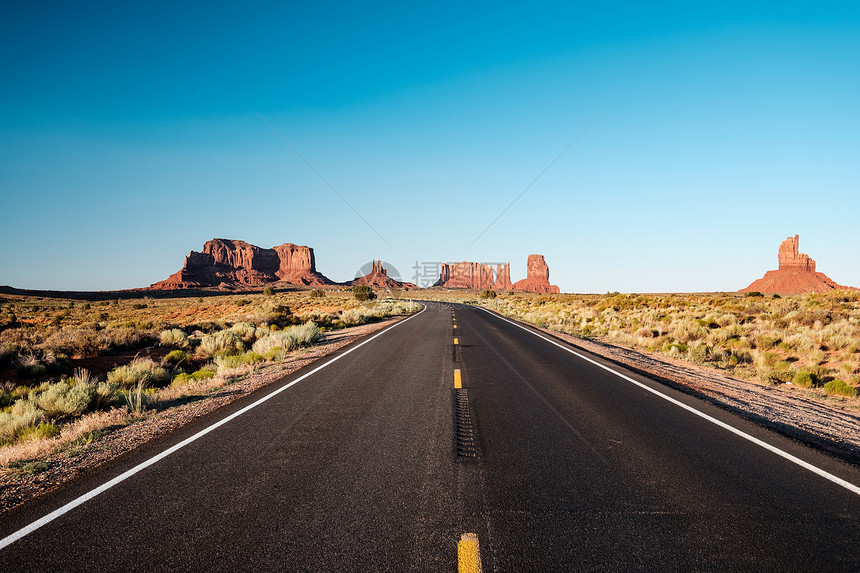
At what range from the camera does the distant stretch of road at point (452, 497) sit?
3.02 meters

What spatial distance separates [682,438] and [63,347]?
817 inches

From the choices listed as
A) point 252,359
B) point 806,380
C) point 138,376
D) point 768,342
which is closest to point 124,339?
point 138,376

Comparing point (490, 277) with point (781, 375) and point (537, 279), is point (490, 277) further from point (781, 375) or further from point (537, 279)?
point (781, 375)

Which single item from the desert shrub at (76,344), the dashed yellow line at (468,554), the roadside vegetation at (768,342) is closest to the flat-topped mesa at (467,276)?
the roadside vegetation at (768,342)

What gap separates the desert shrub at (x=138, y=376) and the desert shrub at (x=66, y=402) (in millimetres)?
2875

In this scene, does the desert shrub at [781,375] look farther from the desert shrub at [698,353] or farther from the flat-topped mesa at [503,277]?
the flat-topped mesa at [503,277]

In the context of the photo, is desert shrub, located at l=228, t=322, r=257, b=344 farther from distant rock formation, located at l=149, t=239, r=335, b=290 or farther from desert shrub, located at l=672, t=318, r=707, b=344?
distant rock formation, located at l=149, t=239, r=335, b=290

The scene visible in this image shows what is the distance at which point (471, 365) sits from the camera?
438 inches

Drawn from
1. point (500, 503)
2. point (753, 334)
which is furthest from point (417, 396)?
point (753, 334)

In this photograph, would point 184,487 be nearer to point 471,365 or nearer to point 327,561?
point 327,561

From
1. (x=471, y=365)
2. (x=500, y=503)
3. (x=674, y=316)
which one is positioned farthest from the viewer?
(x=674, y=316)

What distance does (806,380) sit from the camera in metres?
10.6

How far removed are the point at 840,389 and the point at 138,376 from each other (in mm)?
17397

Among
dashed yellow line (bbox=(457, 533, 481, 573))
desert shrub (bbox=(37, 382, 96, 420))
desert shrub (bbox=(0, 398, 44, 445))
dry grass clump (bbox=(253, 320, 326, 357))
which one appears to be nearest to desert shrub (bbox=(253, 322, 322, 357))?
dry grass clump (bbox=(253, 320, 326, 357))
